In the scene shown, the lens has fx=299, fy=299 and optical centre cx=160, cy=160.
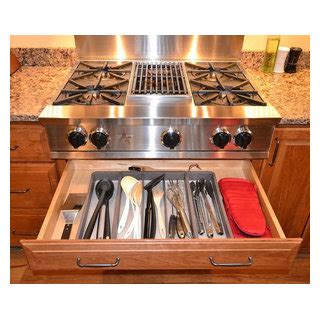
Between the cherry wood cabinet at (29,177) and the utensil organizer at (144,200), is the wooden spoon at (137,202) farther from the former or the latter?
the cherry wood cabinet at (29,177)

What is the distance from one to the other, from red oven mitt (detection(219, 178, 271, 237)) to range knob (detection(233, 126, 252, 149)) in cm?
16

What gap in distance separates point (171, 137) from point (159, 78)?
332 mm

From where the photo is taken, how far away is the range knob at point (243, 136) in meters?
1.03

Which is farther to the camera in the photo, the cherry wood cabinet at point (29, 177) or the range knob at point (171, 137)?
the cherry wood cabinet at point (29, 177)

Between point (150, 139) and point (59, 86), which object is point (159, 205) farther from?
point (59, 86)

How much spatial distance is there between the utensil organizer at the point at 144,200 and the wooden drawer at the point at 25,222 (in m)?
0.45

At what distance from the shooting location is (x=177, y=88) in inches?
45.5

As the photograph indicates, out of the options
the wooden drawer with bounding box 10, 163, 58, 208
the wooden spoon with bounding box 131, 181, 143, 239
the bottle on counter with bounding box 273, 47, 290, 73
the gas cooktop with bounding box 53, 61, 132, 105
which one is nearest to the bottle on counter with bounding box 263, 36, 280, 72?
the bottle on counter with bounding box 273, 47, 290, 73

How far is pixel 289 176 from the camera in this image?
132 centimetres

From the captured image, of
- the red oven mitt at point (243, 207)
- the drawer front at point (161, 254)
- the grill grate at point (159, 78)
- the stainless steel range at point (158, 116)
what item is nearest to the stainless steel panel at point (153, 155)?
the stainless steel range at point (158, 116)

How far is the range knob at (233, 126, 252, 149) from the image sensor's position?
3.39 feet

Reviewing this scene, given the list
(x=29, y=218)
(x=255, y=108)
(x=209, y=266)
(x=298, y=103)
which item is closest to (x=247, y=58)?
(x=298, y=103)
